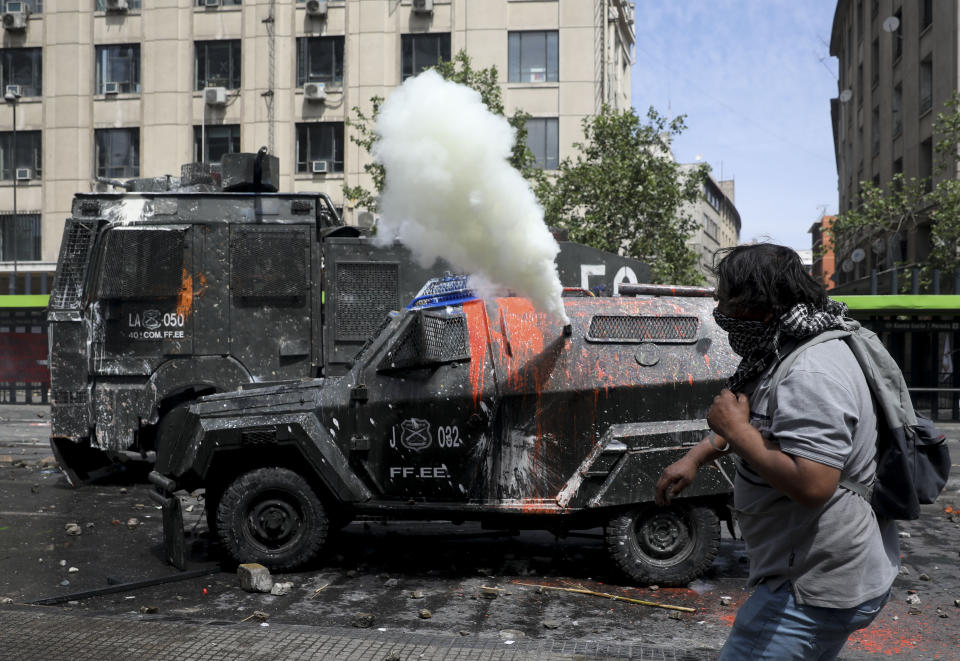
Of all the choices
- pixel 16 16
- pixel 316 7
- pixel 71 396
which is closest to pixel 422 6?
pixel 316 7

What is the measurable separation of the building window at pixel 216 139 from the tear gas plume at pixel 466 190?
95.3 feet

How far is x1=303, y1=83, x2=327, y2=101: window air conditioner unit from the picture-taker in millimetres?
33125

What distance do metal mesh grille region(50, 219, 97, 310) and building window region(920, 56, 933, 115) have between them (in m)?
28.6

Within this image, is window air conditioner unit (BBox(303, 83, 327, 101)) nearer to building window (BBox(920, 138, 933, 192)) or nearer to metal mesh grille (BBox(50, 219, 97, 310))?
building window (BBox(920, 138, 933, 192))

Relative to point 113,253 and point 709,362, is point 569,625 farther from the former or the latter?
point 113,253

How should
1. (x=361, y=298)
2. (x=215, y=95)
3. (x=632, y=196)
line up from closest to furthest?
(x=361, y=298) < (x=632, y=196) < (x=215, y=95)

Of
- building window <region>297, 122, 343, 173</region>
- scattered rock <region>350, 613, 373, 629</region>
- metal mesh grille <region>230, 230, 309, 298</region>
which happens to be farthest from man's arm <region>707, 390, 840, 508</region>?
building window <region>297, 122, 343, 173</region>

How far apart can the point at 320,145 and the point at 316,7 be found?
4.82 metres

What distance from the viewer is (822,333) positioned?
260cm

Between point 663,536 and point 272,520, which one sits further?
point 272,520

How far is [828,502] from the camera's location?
2516 mm

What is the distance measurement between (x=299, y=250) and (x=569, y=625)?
6.23 metres

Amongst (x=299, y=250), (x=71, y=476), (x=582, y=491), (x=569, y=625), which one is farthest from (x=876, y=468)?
(x=71, y=476)

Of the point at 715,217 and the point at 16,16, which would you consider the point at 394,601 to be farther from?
the point at 715,217
